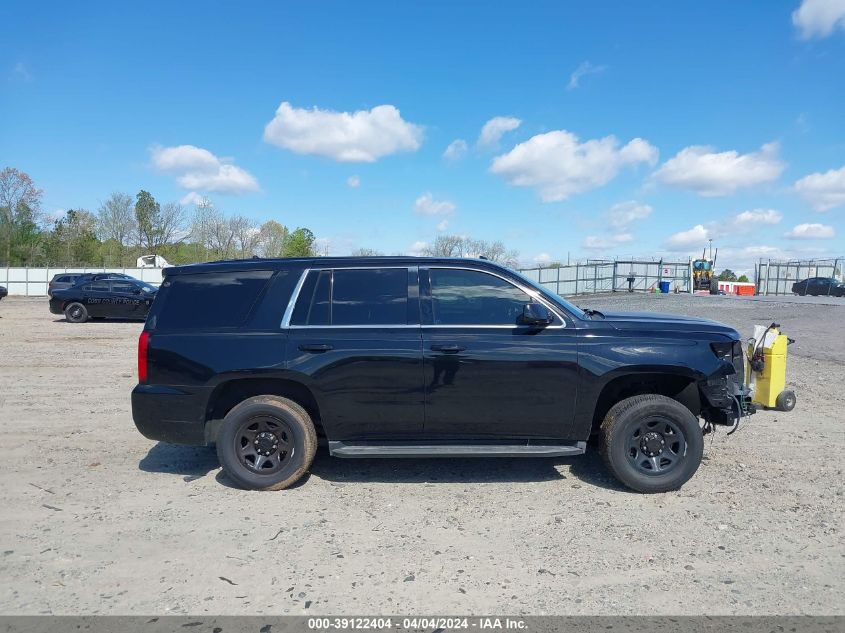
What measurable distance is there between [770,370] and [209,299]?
5.62 metres

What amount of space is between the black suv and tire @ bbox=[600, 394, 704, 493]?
0.04 ft

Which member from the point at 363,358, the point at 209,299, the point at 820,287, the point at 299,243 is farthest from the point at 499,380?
the point at 299,243

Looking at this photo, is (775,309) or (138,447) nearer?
(138,447)

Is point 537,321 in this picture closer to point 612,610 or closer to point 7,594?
point 612,610

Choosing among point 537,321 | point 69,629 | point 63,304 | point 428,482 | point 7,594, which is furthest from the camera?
point 63,304

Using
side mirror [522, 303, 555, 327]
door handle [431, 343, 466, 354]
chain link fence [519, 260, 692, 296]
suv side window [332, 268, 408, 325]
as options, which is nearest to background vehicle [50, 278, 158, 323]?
suv side window [332, 268, 408, 325]

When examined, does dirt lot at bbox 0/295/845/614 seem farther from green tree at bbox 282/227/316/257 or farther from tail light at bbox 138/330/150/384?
green tree at bbox 282/227/316/257

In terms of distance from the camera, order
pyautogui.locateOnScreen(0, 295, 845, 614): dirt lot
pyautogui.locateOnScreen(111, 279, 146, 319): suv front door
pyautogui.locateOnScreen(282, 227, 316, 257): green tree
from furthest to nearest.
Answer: pyautogui.locateOnScreen(282, 227, 316, 257): green tree
pyautogui.locateOnScreen(111, 279, 146, 319): suv front door
pyautogui.locateOnScreen(0, 295, 845, 614): dirt lot

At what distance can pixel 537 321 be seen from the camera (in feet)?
15.6

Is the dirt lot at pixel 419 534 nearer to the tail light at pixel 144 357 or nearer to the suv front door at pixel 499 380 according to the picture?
the suv front door at pixel 499 380

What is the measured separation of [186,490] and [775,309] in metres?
21.3

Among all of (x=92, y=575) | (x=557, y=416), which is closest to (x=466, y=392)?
(x=557, y=416)

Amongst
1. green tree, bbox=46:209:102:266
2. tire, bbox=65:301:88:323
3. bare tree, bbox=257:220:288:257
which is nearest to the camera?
tire, bbox=65:301:88:323

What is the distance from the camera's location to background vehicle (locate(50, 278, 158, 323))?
2045 centimetres
